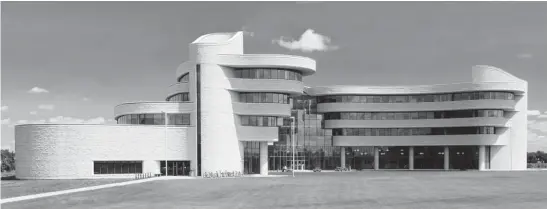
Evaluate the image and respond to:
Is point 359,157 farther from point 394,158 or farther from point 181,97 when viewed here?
point 181,97

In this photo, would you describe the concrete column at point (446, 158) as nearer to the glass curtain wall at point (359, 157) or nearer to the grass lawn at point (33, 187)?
the glass curtain wall at point (359, 157)

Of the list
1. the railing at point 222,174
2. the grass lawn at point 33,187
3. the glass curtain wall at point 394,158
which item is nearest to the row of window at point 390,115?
the glass curtain wall at point 394,158

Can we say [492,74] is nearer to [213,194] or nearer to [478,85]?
[478,85]

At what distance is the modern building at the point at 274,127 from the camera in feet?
270

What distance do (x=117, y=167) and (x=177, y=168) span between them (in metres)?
8.70

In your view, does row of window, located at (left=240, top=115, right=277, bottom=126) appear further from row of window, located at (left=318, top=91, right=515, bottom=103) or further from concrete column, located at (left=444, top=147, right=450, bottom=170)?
concrete column, located at (left=444, top=147, right=450, bottom=170)

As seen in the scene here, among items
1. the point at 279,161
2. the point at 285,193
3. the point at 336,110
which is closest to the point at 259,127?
the point at 279,161

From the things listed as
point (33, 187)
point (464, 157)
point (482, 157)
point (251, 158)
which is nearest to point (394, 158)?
point (464, 157)

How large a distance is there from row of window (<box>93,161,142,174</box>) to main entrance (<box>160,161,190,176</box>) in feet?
12.5

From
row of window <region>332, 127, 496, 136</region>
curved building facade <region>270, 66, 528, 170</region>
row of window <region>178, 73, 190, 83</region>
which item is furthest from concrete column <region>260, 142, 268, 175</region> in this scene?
Answer: row of window <region>332, 127, 496, 136</region>

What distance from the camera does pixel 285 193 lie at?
4750 cm

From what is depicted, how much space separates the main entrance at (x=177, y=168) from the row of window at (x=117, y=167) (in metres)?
3.81

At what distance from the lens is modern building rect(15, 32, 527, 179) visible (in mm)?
82219

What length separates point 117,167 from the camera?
83.3 metres
